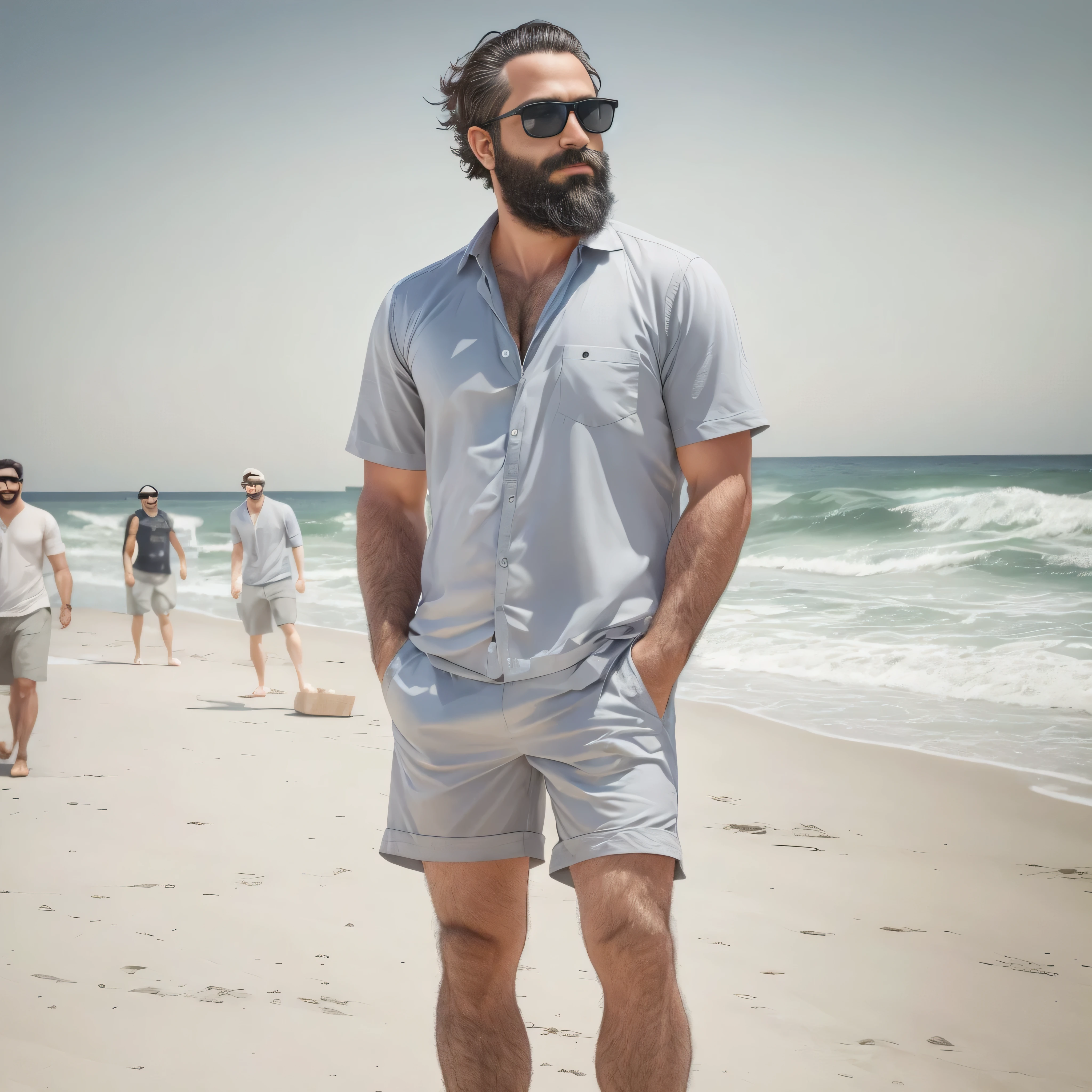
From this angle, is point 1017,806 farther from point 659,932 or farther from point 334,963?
point 659,932

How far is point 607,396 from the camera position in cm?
155

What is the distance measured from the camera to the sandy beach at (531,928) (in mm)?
2826

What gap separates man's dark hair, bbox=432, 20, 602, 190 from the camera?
1682mm

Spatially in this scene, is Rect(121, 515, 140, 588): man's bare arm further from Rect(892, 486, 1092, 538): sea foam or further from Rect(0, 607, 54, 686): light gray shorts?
Rect(892, 486, 1092, 538): sea foam

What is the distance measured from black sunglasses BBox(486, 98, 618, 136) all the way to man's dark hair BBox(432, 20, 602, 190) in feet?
0.18

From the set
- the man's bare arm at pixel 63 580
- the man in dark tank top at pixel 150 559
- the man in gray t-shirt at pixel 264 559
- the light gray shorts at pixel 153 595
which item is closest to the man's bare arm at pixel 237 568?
the man in gray t-shirt at pixel 264 559

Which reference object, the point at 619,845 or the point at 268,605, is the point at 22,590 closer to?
the point at 268,605

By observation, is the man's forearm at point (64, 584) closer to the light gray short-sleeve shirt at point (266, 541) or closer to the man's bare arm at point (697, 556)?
the light gray short-sleeve shirt at point (266, 541)

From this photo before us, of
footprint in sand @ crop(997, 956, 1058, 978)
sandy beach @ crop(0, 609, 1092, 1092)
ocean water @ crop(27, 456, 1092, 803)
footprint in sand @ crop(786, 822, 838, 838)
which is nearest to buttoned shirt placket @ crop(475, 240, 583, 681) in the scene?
sandy beach @ crop(0, 609, 1092, 1092)

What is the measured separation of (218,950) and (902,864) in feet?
10.5

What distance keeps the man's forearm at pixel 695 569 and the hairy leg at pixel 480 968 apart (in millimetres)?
464

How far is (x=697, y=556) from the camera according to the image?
1559 mm

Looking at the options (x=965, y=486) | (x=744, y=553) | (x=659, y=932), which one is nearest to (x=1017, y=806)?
(x=659, y=932)

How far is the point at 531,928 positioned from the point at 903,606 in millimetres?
12480
